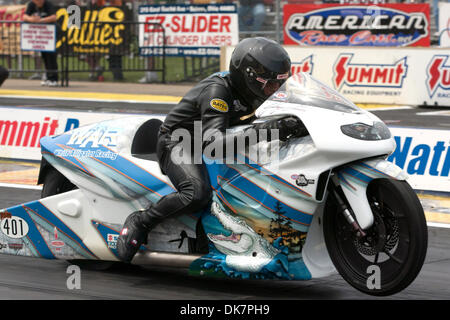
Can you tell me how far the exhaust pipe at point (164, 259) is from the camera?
634cm

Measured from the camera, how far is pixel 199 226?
6344mm

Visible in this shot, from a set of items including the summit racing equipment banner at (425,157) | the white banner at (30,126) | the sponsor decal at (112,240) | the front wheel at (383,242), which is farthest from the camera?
the white banner at (30,126)

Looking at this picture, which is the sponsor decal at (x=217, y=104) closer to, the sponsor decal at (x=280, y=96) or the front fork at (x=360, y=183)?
the sponsor decal at (x=280, y=96)

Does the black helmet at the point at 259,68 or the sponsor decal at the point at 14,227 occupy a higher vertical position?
the black helmet at the point at 259,68

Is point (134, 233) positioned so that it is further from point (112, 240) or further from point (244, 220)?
point (244, 220)

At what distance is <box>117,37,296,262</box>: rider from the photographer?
6.13 metres

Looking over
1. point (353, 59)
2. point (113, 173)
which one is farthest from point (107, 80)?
point (113, 173)

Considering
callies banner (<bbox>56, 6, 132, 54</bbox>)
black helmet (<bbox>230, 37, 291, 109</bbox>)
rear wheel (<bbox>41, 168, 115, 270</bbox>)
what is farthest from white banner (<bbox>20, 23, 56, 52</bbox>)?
black helmet (<bbox>230, 37, 291, 109</bbox>)

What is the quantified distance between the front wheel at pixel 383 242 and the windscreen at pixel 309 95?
0.54m

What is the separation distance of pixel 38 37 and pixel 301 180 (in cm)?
1682

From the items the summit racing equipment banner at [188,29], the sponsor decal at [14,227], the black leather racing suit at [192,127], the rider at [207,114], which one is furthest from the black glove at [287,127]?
the summit racing equipment banner at [188,29]

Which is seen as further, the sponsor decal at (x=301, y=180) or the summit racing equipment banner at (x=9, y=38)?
the summit racing equipment banner at (x=9, y=38)
